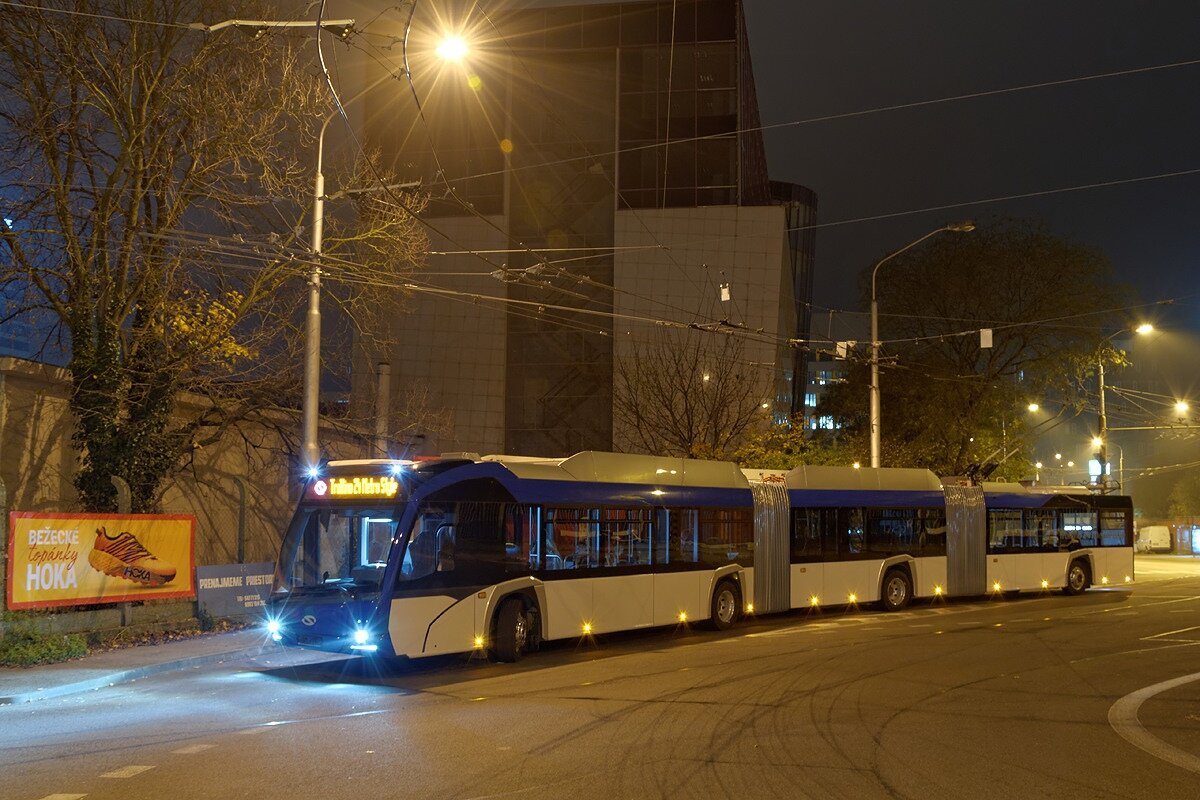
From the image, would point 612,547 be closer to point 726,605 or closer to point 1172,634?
point 726,605

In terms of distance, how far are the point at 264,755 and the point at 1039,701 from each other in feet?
27.9

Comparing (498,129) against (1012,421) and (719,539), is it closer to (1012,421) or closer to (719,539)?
(1012,421)

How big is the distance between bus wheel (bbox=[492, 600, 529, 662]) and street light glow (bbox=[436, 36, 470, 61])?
7.75 meters

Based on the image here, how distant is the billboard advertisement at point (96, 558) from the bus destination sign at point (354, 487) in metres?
4.45

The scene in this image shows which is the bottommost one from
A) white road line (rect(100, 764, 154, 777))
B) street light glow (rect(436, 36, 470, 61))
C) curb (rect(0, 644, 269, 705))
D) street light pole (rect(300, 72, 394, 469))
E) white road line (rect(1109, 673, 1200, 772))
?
curb (rect(0, 644, 269, 705))

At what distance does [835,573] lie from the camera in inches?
955

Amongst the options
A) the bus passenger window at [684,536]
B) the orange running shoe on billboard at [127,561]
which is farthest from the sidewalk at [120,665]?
the bus passenger window at [684,536]

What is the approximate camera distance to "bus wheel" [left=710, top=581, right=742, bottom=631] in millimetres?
20703

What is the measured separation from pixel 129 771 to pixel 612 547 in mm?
10310

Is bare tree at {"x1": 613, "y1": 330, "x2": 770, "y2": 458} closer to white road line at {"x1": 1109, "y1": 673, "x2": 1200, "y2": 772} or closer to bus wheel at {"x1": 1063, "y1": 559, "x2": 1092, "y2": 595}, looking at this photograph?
bus wheel at {"x1": 1063, "y1": 559, "x2": 1092, "y2": 595}

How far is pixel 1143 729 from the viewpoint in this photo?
35.2 ft

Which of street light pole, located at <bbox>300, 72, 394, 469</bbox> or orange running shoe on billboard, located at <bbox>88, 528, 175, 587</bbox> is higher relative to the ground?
street light pole, located at <bbox>300, 72, 394, 469</bbox>

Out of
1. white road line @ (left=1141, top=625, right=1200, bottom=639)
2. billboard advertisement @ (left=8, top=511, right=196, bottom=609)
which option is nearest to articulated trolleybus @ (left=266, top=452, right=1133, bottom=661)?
billboard advertisement @ (left=8, top=511, right=196, bottom=609)

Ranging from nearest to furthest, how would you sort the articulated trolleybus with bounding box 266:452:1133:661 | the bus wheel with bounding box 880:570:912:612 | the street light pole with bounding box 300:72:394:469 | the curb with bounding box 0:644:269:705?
the curb with bounding box 0:644:269:705, the articulated trolleybus with bounding box 266:452:1133:661, the street light pole with bounding box 300:72:394:469, the bus wheel with bounding box 880:570:912:612
